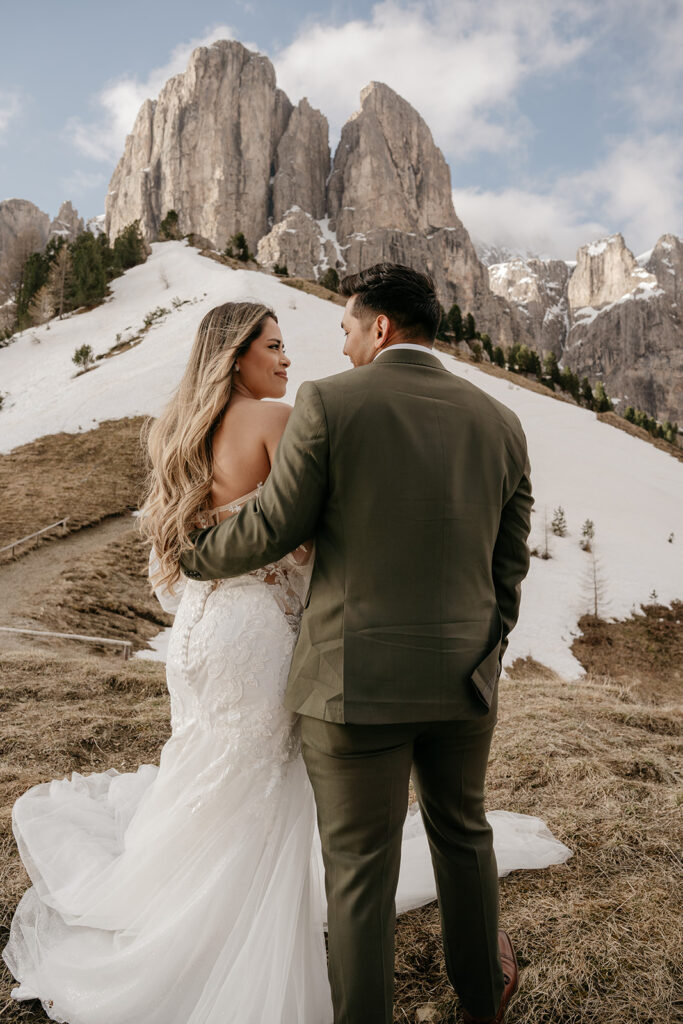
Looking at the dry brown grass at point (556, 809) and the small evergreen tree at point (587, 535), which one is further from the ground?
the dry brown grass at point (556, 809)

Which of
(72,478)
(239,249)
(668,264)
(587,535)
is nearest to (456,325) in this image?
(239,249)

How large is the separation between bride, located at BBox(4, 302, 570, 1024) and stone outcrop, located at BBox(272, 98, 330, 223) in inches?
4869

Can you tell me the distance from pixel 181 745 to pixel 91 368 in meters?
29.3

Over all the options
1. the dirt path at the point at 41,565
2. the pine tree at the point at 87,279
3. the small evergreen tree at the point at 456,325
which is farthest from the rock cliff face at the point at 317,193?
the dirt path at the point at 41,565

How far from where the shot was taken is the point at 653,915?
A: 2633mm

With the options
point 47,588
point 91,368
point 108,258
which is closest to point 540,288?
point 108,258

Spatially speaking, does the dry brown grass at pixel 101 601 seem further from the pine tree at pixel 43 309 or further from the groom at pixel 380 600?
the pine tree at pixel 43 309

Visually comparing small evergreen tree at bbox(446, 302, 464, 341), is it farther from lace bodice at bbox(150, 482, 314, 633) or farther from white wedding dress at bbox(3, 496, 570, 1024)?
white wedding dress at bbox(3, 496, 570, 1024)

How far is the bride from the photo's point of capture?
212 centimetres

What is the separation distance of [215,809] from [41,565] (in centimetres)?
1136

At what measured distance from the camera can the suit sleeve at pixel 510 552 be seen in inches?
83.4

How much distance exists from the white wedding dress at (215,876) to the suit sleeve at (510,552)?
0.70 m

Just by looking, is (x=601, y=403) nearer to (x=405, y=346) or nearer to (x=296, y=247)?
(x=405, y=346)

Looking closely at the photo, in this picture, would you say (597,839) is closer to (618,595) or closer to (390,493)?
(390,493)
